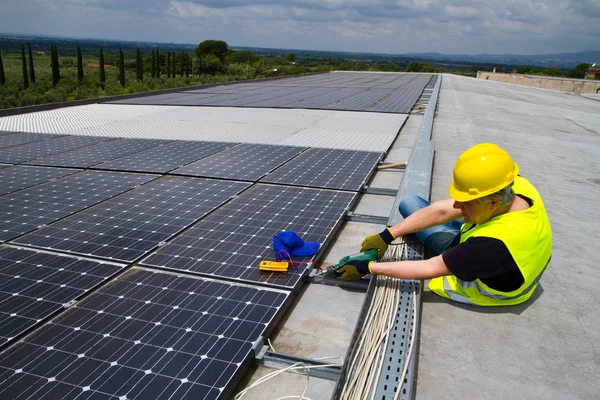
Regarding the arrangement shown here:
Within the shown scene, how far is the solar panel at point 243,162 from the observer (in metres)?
7.71

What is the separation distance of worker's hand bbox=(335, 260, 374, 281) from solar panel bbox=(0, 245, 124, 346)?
237 centimetres

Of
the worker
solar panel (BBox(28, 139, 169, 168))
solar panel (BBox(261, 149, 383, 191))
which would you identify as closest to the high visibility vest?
the worker

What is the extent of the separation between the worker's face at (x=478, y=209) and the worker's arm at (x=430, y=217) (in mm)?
555

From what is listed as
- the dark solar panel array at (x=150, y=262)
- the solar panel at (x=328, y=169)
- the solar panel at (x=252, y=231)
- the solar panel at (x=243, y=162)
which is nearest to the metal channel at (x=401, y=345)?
the dark solar panel array at (x=150, y=262)

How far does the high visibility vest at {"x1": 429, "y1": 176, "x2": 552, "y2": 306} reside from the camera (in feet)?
10.7

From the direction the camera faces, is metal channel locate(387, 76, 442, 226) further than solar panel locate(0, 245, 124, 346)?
Yes

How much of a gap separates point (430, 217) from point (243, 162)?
Answer: 4986mm

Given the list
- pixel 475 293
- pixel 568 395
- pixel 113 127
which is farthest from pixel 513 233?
pixel 113 127

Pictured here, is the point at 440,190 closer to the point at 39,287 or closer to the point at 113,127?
the point at 39,287

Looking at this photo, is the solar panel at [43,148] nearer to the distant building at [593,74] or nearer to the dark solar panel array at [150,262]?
the dark solar panel array at [150,262]

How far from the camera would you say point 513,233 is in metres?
3.23

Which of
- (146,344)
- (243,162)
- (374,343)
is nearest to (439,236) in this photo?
(374,343)

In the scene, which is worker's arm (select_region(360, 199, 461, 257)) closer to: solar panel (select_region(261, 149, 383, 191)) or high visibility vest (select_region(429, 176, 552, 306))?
high visibility vest (select_region(429, 176, 552, 306))

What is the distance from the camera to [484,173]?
10.7 ft
